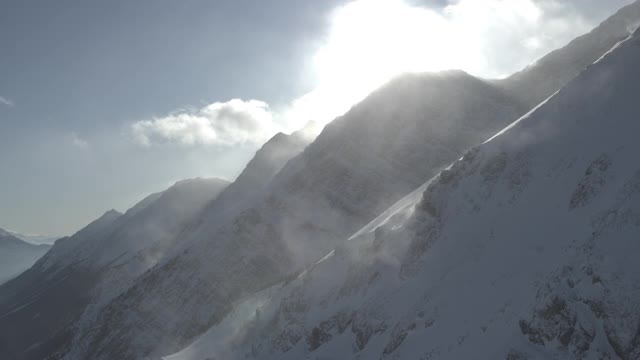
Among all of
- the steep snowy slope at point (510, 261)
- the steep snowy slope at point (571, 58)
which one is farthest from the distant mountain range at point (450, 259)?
the steep snowy slope at point (571, 58)

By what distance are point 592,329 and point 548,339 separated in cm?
269

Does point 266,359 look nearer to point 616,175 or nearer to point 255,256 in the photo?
point 616,175

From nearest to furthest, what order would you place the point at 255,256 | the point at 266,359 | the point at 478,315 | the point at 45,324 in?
the point at 478,315, the point at 266,359, the point at 255,256, the point at 45,324

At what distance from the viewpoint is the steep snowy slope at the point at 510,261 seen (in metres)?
34.9

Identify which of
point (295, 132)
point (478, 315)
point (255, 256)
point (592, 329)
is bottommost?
point (592, 329)

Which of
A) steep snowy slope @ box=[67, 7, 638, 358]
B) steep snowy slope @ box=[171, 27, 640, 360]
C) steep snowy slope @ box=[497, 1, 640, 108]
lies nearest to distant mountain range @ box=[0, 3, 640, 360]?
steep snowy slope @ box=[171, 27, 640, 360]

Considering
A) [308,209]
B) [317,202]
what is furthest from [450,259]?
[317,202]

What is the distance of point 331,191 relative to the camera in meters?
117

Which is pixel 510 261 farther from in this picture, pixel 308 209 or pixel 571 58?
pixel 571 58

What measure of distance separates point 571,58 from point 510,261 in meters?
114

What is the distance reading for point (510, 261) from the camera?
41875 mm

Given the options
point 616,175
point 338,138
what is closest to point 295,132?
point 338,138

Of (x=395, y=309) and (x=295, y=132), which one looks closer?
(x=395, y=309)

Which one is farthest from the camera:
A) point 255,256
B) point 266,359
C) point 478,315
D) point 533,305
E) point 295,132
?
point 295,132
